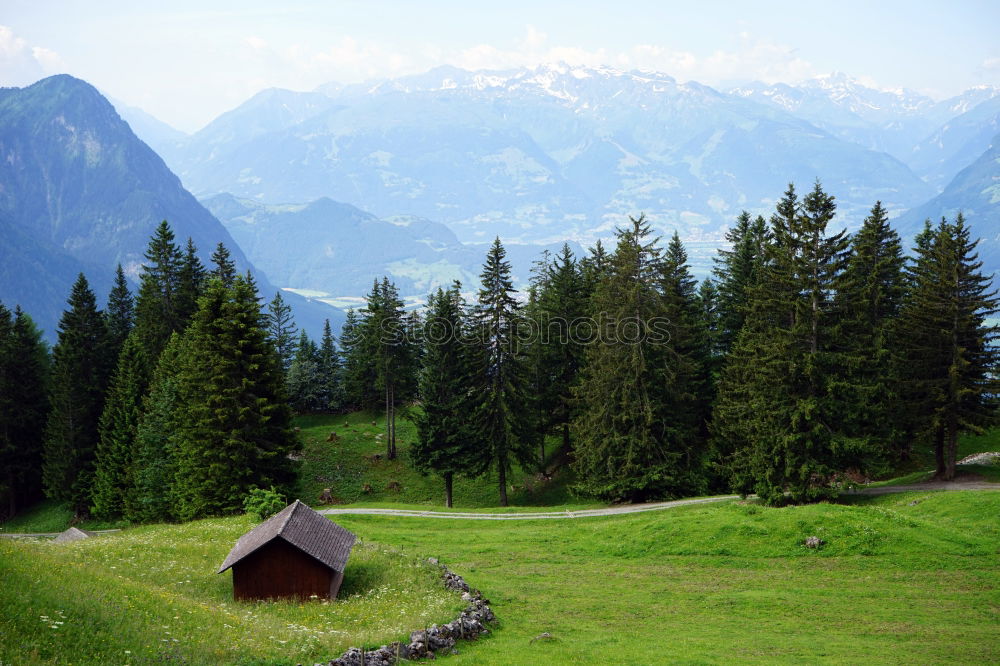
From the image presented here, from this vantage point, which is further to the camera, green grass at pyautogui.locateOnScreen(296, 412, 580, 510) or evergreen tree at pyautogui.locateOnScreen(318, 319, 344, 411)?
evergreen tree at pyautogui.locateOnScreen(318, 319, 344, 411)

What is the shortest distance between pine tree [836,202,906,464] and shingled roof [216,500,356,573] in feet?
82.1

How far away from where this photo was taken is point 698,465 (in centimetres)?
4816

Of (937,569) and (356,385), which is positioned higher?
(356,385)

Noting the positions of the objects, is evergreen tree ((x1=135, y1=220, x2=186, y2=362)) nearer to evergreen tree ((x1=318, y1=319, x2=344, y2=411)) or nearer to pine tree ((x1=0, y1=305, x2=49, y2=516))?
pine tree ((x1=0, y1=305, x2=49, y2=516))

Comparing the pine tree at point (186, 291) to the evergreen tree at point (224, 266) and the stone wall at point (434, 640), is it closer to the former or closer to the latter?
the evergreen tree at point (224, 266)

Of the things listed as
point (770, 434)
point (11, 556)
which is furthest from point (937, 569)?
point (11, 556)

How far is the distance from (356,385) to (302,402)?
1069cm

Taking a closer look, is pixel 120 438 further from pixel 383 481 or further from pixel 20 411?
pixel 383 481

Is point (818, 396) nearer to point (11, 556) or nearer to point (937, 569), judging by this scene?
point (937, 569)

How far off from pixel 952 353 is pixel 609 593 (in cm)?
2719

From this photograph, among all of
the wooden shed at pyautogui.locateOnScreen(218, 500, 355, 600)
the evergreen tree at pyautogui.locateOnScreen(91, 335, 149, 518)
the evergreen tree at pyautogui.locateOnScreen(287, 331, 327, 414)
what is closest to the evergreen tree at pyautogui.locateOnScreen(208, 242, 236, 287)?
the evergreen tree at pyautogui.locateOnScreen(91, 335, 149, 518)

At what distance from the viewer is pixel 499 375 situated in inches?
2101

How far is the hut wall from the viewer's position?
2431 centimetres

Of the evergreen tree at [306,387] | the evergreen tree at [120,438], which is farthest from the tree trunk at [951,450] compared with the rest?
the evergreen tree at [306,387]
